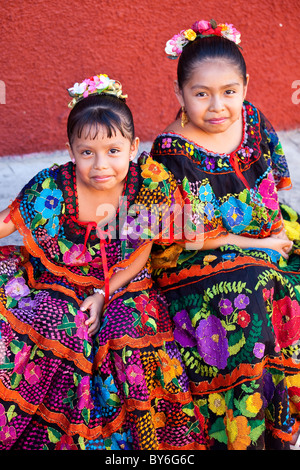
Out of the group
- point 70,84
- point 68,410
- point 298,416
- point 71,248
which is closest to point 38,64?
point 70,84

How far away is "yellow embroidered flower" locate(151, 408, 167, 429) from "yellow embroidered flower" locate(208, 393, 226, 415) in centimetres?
19

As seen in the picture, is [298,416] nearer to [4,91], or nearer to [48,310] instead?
[48,310]

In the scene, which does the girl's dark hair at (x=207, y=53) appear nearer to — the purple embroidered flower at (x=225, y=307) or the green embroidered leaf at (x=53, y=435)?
the purple embroidered flower at (x=225, y=307)

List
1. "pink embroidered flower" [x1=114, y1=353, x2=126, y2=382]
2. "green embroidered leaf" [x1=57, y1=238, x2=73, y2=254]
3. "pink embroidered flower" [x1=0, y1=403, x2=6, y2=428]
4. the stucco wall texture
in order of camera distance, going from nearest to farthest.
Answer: "pink embroidered flower" [x1=0, y1=403, x2=6, y2=428] < "pink embroidered flower" [x1=114, y1=353, x2=126, y2=382] < "green embroidered leaf" [x1=57, y1=238, x2=73, y2=254] < the stucco wall texture

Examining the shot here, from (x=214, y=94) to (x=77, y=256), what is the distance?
3.01 feet

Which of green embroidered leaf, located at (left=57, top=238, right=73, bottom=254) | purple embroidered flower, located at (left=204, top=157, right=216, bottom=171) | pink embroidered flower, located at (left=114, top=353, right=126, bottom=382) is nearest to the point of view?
pink embroidered flower, located at (left=114, top=353, right=126, bottom=382)

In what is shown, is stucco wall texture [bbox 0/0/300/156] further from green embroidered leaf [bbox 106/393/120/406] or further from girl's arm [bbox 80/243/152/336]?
green embroidered leaf [bbox 106/393/120/406]

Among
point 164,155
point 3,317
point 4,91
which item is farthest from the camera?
point 4,91

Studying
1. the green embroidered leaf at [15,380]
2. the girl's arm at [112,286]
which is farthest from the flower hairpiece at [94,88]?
the green embroidered leaf at [15,380]

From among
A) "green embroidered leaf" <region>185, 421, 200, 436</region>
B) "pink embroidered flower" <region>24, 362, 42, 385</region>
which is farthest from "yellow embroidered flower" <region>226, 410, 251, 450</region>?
"pink embroidered flower" <region>24, 362, 42, 385</region>

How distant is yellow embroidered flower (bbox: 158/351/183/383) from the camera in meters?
2.41

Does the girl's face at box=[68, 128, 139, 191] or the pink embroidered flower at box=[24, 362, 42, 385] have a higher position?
the girl's face at box=[68, 128, 139, 191]

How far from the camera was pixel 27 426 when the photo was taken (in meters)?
2.30

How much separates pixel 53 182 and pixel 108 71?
1.47m
